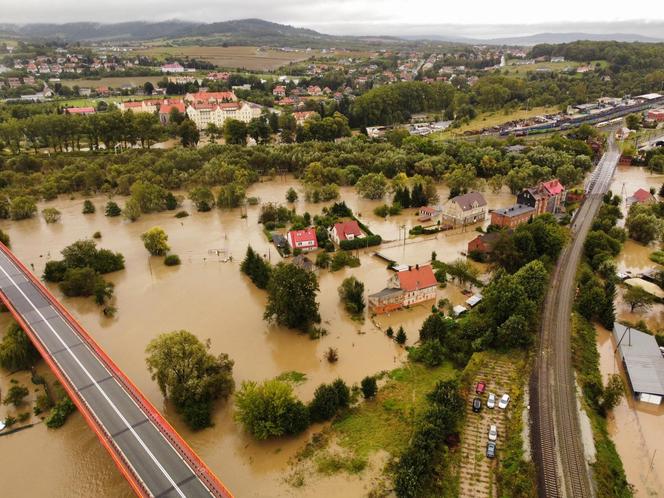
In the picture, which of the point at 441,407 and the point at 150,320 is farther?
the point at 150,320

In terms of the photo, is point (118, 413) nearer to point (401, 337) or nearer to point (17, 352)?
point (17, 352)

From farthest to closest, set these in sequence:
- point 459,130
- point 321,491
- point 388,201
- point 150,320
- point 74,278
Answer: point 459,130
point 388,201
point 74,278
point 150,320
point 321,491

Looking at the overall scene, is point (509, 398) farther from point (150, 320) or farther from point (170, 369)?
point (150, 320)

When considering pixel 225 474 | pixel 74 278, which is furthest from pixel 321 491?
pixel 74 278

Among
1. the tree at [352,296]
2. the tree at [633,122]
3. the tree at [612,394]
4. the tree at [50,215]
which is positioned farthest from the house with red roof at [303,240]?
the tree at [633,122]

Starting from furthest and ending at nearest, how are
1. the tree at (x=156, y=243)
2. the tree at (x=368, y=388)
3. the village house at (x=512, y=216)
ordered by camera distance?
the village house at (x=512, y=216)
the tree at (x=156, y=243)
the tree at (x=368, y=388)

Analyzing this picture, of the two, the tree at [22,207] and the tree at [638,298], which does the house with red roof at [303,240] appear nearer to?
the tree at [638,298]

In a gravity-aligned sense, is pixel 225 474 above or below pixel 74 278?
below
